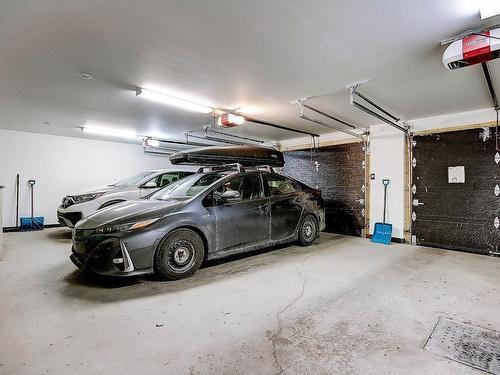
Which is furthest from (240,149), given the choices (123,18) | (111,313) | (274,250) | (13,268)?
(13,268)

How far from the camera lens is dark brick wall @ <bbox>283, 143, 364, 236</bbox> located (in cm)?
615

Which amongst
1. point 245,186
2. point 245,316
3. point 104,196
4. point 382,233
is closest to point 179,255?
point 245,316

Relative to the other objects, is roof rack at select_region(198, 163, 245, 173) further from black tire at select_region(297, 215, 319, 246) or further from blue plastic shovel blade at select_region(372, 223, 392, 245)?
blue plastic shovel blade at select_region(372, 223, 392, 245)

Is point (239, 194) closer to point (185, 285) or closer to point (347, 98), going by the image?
point (185, 285)

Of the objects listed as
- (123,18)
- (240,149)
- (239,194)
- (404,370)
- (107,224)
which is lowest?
(404,370)

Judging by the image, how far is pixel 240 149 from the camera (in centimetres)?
506

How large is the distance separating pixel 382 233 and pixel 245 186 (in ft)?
10.9

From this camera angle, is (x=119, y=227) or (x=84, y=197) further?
(x=84, y=197)

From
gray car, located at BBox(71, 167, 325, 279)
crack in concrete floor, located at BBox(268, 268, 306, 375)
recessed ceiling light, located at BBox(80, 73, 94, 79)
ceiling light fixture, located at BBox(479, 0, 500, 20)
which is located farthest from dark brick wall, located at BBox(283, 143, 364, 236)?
recessed ceiling light, located at BBox(80, 73, 94, 79)

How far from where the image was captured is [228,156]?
16.1 ft

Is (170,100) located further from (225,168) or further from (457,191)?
(457,191)

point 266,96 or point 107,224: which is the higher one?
point 266,96

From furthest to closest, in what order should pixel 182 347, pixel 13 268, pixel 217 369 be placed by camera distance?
1. pixel 13 268
2. pixel 182 347
3. pixel 217 369

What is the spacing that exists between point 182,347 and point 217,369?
35 cm
